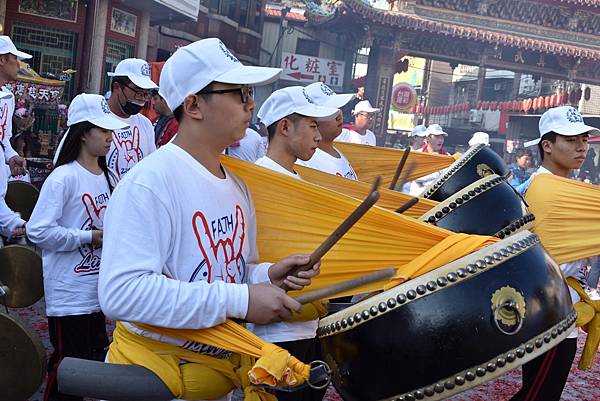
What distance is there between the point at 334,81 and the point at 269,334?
21232 mm

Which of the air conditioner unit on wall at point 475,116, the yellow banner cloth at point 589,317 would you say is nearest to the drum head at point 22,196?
the yellow banner cloth at point 589,317

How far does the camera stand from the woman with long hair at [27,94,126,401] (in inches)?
133

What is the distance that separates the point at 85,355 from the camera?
137 inches

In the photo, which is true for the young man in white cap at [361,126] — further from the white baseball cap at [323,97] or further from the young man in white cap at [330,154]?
the white baseball cap at [323,97]

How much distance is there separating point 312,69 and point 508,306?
21.9m

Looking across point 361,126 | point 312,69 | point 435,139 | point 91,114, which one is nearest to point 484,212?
point 91,114

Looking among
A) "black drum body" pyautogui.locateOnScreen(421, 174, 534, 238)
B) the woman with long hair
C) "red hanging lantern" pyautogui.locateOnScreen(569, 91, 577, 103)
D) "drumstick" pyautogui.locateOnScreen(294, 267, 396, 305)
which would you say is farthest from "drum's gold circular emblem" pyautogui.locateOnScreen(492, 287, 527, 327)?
"red hanging lantern" pyautogui.locateOnScreen(569, 91, 577, 103)

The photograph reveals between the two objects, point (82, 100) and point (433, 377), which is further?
point (82, 100)

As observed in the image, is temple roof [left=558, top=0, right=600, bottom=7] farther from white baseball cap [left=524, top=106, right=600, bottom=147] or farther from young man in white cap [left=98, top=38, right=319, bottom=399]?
young man in white cap [left=98, top=38, right=319, bottom=399]

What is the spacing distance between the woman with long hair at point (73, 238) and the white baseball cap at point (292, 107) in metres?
0.81

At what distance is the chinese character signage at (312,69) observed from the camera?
23.3 m

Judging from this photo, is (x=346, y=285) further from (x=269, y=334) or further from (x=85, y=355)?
(x=85, y=355)

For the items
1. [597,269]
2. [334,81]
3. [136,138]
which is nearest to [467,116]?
[334,81]

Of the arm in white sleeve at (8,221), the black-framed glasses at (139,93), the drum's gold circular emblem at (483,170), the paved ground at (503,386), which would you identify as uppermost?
the black-framed glasses at (139,93)
